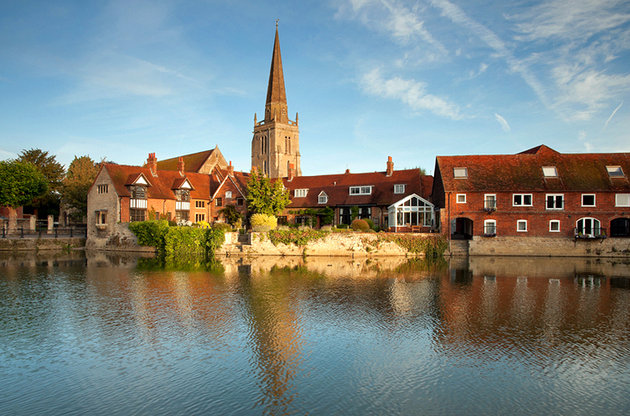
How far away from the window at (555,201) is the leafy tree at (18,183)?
54.9 meters

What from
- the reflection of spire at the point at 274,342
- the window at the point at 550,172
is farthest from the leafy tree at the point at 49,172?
the window at the point at 550,172

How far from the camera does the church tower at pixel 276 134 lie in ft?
252

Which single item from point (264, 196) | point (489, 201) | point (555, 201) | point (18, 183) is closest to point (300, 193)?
point (264, 196)

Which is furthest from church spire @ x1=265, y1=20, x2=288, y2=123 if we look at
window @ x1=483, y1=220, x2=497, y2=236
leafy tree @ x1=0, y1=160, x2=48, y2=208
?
window @ x1=483, y1=220, x2=497, y2=236

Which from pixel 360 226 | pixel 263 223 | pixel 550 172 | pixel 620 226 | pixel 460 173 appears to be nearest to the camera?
pixel 360 226

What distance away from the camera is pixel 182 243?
38188 millimetres

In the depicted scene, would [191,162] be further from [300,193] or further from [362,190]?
[362,190]

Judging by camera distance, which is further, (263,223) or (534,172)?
(534,172)

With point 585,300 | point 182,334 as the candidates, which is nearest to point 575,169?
point 585,300

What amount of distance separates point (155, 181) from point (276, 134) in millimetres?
35147

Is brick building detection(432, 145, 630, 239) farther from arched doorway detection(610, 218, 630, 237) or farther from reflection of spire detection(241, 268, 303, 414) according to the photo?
reflection of spire detection(241, 268, 303, 414)

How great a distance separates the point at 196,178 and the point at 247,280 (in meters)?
32.1

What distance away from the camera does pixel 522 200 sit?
37.4 metres

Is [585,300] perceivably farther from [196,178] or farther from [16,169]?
[16,169]
